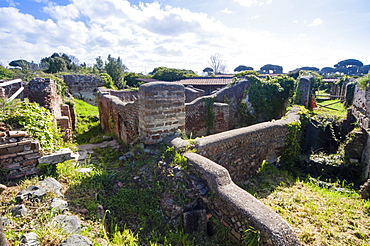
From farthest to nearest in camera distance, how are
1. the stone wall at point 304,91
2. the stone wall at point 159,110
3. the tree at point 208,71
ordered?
1. the tree at point 208,71
2. the stone wall at point 304,91
3. the stone wall at point 159,110

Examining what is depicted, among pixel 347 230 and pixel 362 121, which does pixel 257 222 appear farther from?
pixel 362 121

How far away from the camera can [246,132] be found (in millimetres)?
4688

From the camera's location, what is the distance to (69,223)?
2.26 m

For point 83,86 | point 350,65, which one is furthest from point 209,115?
point 350,65

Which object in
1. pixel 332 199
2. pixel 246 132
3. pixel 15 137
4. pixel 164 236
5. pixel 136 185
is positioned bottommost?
pixel 332 199

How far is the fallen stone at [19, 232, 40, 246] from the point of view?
183 centimetres

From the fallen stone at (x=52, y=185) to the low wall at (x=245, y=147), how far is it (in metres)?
2.20

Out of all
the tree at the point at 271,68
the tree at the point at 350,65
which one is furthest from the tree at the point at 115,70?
the tree at the point at 350,65

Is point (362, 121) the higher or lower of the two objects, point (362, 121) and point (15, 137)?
the lower

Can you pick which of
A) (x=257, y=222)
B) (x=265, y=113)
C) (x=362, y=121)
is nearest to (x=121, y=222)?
(x=257, y=222)

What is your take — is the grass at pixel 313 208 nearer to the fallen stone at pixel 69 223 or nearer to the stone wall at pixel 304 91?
the fallen stone at pixel 69 223

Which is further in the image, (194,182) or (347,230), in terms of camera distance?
(347,230)

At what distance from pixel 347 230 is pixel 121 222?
12.0 feet

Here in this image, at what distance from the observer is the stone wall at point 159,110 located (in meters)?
3.86
